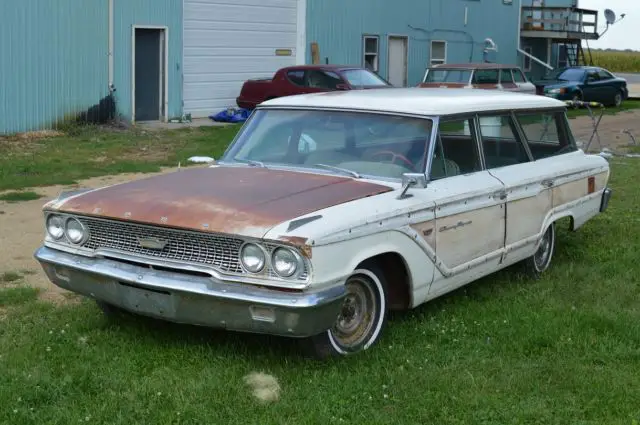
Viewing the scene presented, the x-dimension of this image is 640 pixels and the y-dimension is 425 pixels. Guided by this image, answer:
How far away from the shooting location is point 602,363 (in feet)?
16.8

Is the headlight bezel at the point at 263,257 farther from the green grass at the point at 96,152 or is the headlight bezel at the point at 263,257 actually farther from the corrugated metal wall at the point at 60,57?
the corrugated metal wall at the point at 60,57

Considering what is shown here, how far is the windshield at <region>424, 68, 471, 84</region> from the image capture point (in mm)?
21391

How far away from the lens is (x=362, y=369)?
4.85 meters

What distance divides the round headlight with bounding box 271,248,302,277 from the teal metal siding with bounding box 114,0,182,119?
1494cm

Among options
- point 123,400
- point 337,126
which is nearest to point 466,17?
point 337,126

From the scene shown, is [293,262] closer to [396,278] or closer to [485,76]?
[396,278]

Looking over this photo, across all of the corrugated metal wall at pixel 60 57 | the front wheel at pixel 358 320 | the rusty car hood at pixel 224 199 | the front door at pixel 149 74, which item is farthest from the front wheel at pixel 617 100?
the front wheel at pixel 358 320

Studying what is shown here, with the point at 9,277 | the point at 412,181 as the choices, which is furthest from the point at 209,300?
the point at 9,277

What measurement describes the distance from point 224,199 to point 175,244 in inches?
15.4

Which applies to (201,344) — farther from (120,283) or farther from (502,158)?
(502,158)

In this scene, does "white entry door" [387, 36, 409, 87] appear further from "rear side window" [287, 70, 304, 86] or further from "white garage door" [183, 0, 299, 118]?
"rear side window" [287, 70, 304, 86]

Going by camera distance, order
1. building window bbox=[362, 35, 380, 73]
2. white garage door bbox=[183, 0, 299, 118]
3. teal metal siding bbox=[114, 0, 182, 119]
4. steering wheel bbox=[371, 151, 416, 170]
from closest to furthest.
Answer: steering wheel bbox=[371, 151, 416, 170] → teal metal siding bbox=[114, 0, 182, 119] → white garage door bbox=[183, 0, 299, 118] → building window bbox=[362, 35, 380, 73]

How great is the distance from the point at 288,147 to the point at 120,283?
1.68 meters

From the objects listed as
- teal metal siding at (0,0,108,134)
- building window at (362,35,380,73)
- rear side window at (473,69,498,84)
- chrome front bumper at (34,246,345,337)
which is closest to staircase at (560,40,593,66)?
building window at (362,35,380,73)
